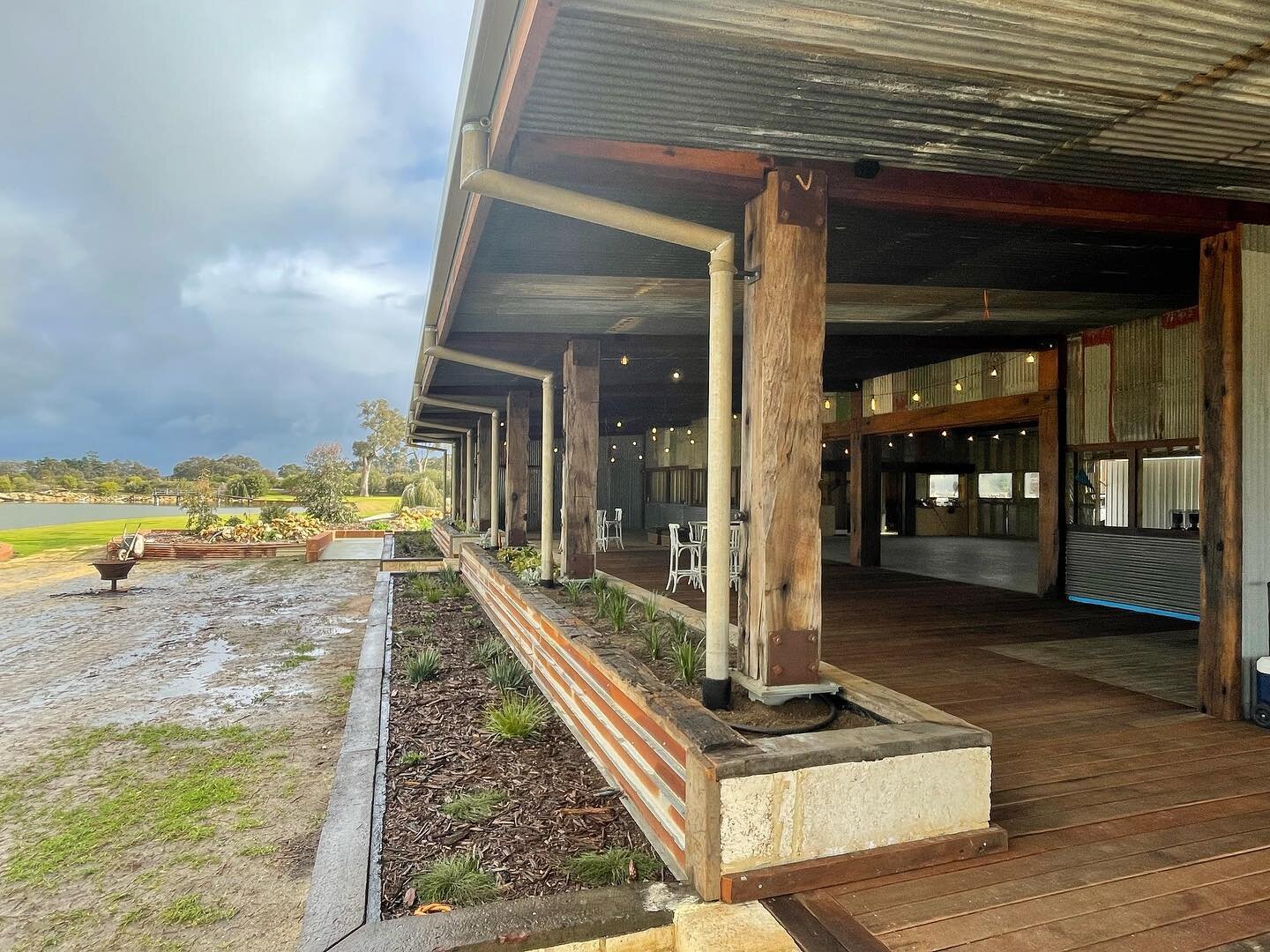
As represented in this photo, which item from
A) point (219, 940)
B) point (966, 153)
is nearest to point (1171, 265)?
point (966, 153)

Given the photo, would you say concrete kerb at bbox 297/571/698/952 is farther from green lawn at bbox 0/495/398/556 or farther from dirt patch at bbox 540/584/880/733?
green lawn at bbox 0/495/398/556

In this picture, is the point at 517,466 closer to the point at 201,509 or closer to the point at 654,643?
the point at 654,643

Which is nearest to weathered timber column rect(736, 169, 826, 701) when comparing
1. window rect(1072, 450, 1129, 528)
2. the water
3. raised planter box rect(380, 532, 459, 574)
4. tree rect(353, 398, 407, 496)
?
window rect(1072, 450, 1129, 528)

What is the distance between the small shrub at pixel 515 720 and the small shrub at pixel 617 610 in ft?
2.33

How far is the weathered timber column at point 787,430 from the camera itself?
2.96 metres

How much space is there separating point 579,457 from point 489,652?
75.0 inches

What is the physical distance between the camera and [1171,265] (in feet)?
16.3

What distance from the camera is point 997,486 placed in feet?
56.6

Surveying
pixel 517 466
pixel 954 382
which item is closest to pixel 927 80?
pixel 954 382

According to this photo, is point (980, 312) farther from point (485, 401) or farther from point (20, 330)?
point (20, 330)

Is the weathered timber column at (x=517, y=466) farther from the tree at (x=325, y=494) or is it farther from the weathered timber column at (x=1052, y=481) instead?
the tree at (x=325, y=494)

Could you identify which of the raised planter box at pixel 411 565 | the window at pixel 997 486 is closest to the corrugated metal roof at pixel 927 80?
the raised planter box at pixel 411 565

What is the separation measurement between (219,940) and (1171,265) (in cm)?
640

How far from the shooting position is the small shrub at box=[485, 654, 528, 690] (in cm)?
530
